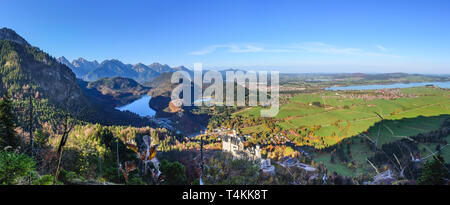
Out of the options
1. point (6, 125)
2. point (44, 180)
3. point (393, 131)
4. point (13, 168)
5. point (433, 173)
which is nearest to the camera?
point (13, 168)

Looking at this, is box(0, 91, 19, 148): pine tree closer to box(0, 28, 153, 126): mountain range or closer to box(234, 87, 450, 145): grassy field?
box(234, 87, 450, 145): grassy field

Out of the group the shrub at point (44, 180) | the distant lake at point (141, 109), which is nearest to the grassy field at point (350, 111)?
the shrub at point (44, 180)

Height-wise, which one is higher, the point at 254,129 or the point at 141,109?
the point at 141,109

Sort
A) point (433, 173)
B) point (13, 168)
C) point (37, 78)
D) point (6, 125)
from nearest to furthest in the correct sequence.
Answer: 1. point (13, 168)
2. point (433, 173)
3. point (6, 125)
4. point (37, 78)

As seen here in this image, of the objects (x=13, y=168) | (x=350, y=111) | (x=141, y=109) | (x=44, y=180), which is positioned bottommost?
(x=141, y=109)

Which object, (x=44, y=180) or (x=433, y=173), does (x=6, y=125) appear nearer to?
(x=44, y=180)

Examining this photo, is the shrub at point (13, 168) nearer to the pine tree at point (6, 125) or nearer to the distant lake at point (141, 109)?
the pine tree at point (6, 125)

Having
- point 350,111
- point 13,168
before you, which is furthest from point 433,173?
point 350,111
